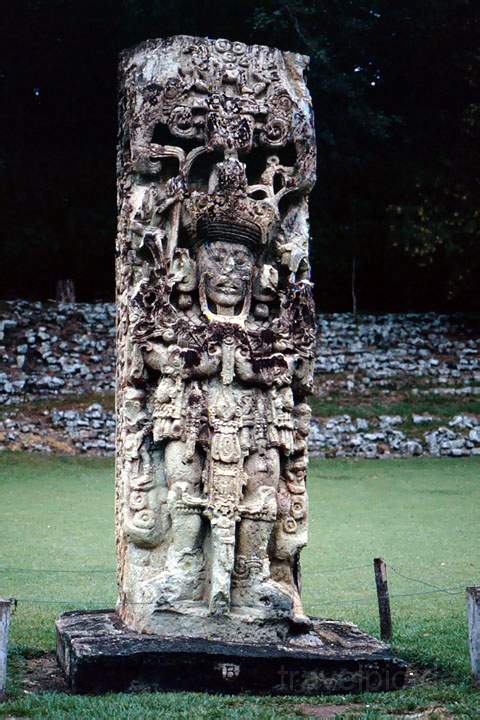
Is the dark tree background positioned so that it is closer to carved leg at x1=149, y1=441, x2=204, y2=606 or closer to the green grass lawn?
the green grass lawn

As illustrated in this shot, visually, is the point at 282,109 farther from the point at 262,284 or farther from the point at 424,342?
the point at 424,342

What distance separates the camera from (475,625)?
6723 mm

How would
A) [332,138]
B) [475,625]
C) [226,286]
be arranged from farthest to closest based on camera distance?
[332,138], [226,286], [475,625]

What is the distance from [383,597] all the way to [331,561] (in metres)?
3.91

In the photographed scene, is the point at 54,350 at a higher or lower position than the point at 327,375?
higher

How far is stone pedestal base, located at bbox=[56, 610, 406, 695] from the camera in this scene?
22.2 ft

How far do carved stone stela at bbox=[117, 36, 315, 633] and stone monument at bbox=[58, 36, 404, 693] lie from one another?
0.01m

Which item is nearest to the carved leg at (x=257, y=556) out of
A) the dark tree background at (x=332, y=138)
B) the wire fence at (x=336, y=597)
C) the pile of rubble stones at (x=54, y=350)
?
the wire fence at (x=336, y=597)

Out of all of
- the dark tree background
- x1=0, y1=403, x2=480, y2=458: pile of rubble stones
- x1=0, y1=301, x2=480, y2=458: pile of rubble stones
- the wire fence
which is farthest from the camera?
the dark tree background

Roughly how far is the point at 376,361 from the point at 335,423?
9.49ft

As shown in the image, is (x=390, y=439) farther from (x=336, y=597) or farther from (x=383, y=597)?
(x=383, y=597)

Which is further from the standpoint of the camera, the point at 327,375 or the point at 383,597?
the point at 327,375

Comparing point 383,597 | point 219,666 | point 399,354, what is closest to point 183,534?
point 219,666

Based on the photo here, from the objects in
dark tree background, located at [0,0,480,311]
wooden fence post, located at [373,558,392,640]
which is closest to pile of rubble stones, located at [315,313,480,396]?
dark tree background, located at [0,0,480,311]
